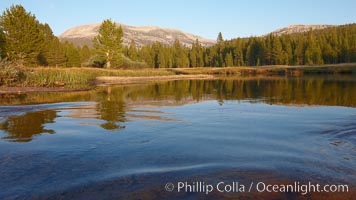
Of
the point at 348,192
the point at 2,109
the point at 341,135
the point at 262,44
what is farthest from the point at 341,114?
the point at 262,44

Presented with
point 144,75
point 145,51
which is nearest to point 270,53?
point 145,51

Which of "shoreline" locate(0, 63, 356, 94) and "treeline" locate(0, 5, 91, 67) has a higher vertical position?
"treeline" locate(0, 5, 91, 67)

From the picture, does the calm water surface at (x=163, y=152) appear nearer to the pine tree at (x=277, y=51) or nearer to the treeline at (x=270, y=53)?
the treeline at (x=270, y=53)

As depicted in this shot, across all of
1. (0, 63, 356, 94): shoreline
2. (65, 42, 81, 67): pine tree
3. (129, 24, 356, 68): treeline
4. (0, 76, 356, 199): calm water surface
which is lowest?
(0, 76, 356, 199): calm water surface

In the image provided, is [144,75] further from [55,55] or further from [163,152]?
[163,152]

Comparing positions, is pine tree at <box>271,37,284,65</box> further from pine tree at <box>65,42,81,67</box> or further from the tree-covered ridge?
pine tree at <box>65,42,81,67</box>

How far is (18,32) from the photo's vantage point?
4538cm

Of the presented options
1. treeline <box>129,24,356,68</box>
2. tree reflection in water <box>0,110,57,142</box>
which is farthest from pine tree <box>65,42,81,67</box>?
tree reflection in water <box>0,110,57,142</box>

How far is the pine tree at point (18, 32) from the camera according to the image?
45.2m

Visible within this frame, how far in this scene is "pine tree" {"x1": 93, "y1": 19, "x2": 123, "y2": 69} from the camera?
206 feet

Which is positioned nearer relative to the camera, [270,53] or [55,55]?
[55,55]

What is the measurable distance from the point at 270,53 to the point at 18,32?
307ft

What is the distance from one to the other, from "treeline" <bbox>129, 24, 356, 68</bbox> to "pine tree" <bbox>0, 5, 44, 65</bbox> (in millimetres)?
55970

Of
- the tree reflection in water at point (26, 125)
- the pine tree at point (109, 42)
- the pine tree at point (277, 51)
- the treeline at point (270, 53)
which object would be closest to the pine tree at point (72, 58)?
the pine tree at point (109, 42)
